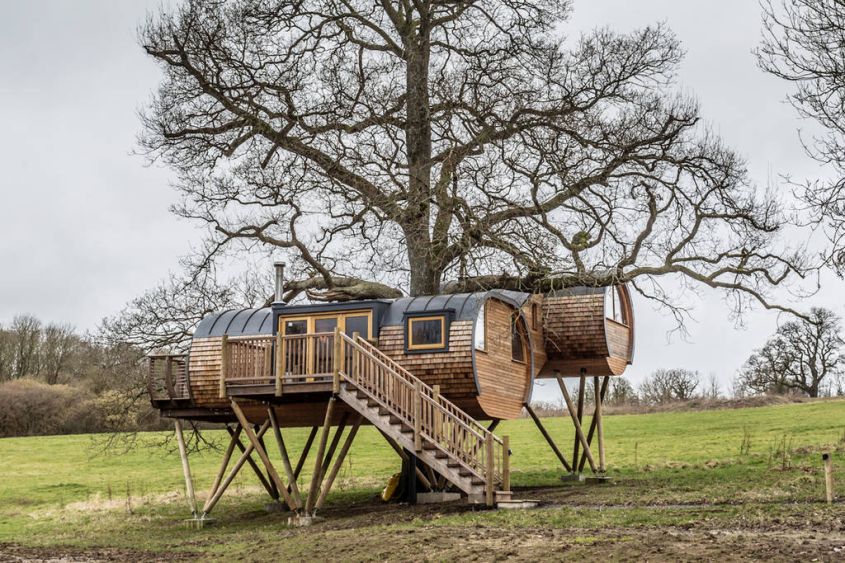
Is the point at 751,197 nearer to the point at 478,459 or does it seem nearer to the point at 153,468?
the point at 478,459

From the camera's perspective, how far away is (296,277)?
33.3m

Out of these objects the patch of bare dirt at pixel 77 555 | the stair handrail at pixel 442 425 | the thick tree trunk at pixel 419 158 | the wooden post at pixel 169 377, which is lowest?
the patch of bare dirt at pixel 77 555

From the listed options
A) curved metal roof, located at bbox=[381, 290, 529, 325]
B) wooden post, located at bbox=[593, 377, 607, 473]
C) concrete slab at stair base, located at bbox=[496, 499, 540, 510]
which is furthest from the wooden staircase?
wooden post, located at bbox=[593, 377, 607, 473]

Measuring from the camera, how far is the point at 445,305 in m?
26.5

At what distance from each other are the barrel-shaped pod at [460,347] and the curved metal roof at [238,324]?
12.1ft

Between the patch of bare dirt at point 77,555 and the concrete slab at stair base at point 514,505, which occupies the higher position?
the concrete slab at stair base at point 514,505

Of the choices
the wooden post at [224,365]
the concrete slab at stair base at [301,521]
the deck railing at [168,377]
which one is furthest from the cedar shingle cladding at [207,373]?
the concrete slab at stair base at [301,521]

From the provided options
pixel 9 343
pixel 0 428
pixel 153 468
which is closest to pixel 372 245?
pixel 153 468

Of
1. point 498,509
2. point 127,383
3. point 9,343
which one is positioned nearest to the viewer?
point 498,509

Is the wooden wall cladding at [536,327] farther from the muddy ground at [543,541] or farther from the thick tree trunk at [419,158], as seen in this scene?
the muddy ground at [543,541]

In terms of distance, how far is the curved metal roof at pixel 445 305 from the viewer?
26266 millimetres

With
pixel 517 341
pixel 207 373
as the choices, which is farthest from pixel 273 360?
pixel 517 341

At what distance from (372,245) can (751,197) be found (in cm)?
1089

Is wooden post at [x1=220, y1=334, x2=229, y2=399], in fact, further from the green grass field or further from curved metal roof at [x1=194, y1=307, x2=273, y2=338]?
the green grass field
